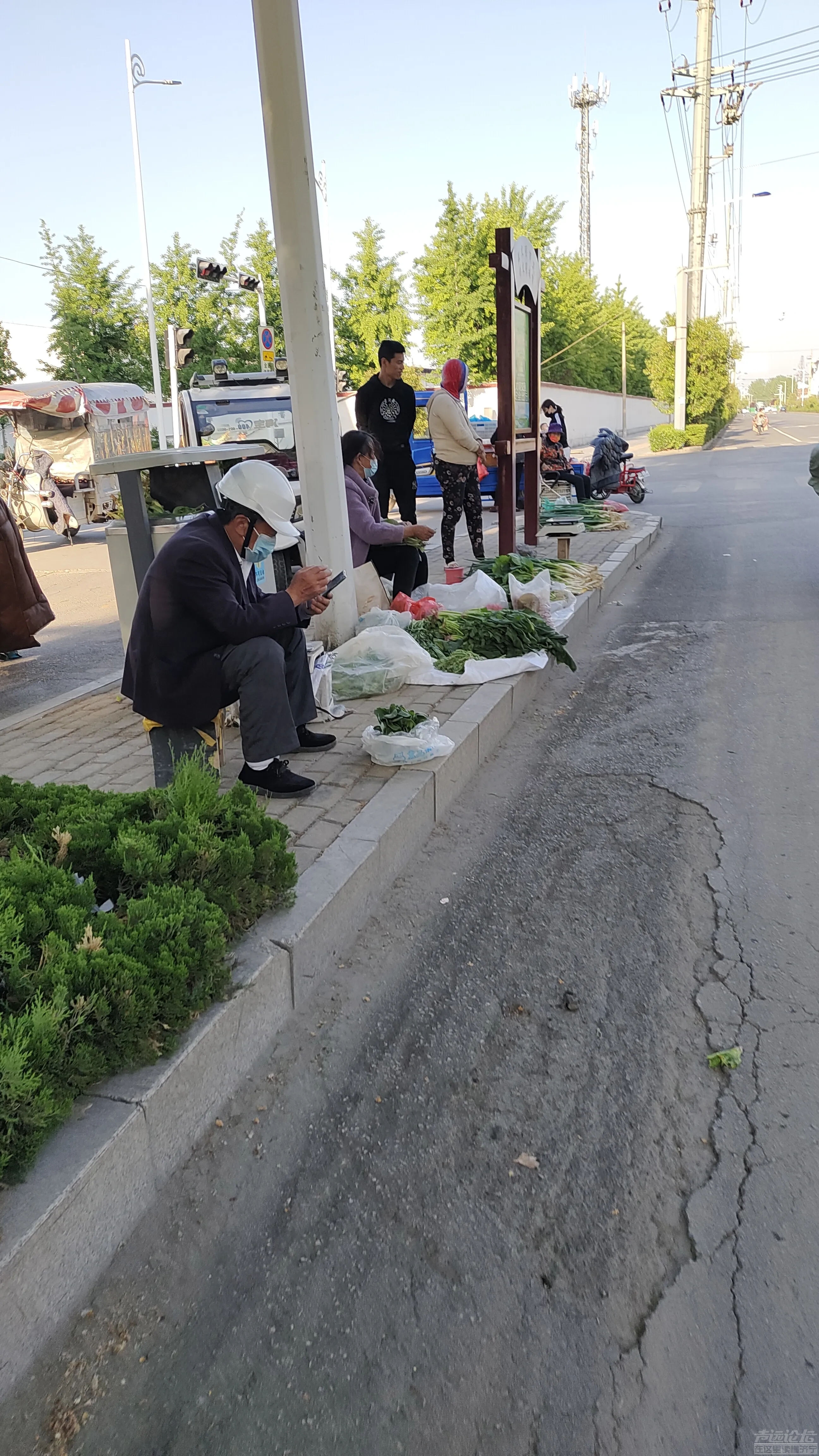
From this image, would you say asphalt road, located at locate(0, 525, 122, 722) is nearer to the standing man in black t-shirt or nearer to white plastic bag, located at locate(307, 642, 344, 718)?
white plastic bag, located at locate(307, 642, 344, 718)

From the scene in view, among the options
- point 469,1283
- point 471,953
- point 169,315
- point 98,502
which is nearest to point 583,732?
point 471,953

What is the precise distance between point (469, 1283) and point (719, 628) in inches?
251

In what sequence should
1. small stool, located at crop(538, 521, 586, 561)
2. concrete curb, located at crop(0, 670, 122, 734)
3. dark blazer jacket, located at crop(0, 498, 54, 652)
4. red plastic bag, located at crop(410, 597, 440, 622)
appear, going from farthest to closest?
small stool, located at crop(538, 521, 586, 561) < dark blazer jacket, located at crop(0, 498, 54, 652) < red plastic bag, located at crop(410, 597, 440, 622) < concrete curb, located at crop(0, 670, 122, 734)

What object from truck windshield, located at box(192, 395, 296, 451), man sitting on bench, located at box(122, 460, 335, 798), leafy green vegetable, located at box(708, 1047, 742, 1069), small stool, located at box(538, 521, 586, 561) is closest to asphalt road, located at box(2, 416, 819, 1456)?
leafy green vegetable, located at box(708, 1047, 742, 1069)

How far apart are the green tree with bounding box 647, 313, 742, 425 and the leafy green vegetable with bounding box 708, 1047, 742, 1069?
114 feet

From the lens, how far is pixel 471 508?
9.37 meters

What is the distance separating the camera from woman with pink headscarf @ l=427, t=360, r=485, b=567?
346 inches

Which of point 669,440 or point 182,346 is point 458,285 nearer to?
point 669,440

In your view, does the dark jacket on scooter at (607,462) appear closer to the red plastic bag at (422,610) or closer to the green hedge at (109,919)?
the red plastic bag at (422,610)

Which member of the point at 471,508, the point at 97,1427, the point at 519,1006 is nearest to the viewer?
the point at 97,1427

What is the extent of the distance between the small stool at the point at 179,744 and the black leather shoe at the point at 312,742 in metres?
0.52

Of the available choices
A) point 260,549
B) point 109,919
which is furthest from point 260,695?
point 109,919

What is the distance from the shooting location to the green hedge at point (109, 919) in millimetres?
2035

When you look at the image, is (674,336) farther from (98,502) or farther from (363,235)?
(98,502)
